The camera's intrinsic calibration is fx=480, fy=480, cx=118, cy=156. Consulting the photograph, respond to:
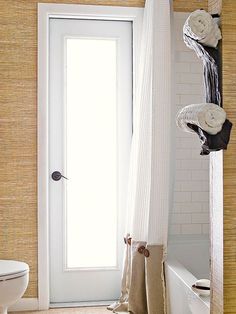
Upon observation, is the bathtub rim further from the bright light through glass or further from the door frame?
the door frame

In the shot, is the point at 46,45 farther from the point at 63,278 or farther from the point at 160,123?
the point at 63,278

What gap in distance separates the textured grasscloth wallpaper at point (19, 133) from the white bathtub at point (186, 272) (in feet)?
3.52

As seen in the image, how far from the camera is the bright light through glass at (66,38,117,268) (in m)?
3.69

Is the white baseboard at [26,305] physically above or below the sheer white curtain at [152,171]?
below

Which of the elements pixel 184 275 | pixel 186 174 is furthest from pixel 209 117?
pixel 186 174

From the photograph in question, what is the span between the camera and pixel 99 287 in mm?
3707

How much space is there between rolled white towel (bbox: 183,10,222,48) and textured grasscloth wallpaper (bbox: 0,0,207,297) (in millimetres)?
2216

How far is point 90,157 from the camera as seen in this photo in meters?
3.70

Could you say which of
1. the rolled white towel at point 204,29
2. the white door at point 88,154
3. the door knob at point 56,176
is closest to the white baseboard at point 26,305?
the white door at point 88,154

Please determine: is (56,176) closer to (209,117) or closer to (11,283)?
(11,283)

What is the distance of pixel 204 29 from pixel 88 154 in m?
2.31

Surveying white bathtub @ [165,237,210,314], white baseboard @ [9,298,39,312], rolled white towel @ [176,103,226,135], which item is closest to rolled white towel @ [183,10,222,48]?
rolled white towel @ [176,103,226,135]

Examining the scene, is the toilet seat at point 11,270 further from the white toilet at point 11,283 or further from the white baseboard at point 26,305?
the white baseboard at point 26,305

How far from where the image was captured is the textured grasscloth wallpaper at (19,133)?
3.51 meters
